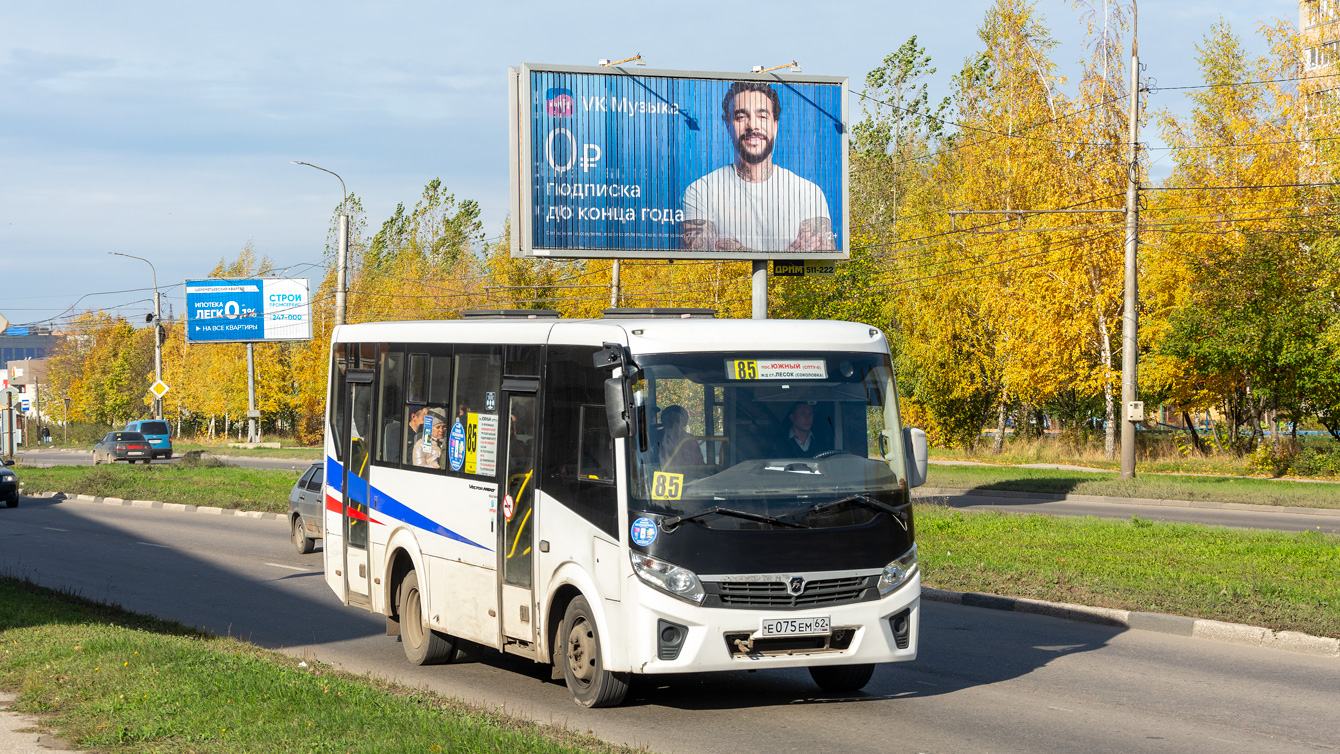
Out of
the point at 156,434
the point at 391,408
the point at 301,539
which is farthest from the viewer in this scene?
the point at 156,434

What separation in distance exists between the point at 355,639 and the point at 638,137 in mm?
14207

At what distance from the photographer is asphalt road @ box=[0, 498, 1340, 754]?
25.9 ft

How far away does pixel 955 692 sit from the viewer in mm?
9320

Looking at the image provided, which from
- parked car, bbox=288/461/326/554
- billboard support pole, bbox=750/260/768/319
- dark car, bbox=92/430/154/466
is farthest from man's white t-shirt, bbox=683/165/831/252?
dark car, bbox=92/430/154/466

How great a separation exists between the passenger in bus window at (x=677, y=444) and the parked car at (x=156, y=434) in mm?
52543

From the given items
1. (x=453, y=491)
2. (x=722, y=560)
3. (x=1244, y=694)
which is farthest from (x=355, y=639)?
(x=1244, y=694)

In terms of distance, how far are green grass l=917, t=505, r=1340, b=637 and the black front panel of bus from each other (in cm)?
509

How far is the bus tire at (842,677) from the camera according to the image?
9.27 metres

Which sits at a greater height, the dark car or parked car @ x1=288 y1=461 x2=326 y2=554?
parked car @ x1=288 y1=461 x2=326 y2=554

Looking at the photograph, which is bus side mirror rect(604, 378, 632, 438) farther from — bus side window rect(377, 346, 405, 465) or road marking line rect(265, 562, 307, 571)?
road marking line rect(265, 562, 307, 571)

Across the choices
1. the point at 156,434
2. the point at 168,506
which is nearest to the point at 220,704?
the point at 168,506

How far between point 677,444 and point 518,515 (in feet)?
5.43

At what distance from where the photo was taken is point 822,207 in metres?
25.4

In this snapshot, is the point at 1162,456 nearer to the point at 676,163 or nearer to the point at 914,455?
the point at 676,163
